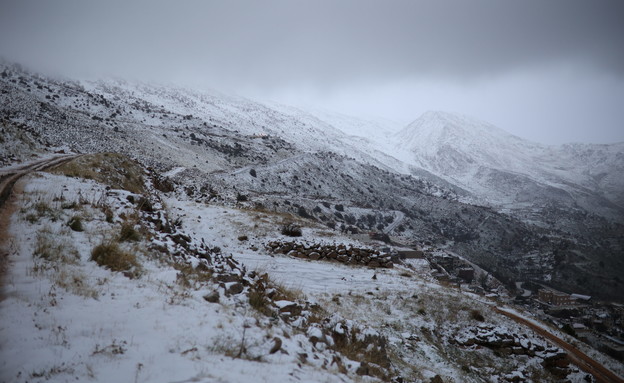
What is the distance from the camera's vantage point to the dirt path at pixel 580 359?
38.4ft

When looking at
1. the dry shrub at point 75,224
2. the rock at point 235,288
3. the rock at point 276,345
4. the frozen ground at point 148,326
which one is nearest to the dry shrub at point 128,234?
the frozen ground at point 148,326

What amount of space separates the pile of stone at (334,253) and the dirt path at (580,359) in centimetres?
714

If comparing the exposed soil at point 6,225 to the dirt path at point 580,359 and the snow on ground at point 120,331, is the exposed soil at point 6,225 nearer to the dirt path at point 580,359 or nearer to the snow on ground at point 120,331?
the snow on ground at point 120,331

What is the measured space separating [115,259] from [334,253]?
518 inches

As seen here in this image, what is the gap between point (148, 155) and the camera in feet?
170

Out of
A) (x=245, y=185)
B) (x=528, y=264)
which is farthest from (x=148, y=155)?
(x=528, y=264)

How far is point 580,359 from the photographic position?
12492mm

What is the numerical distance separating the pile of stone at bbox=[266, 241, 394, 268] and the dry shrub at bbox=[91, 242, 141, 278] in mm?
10594

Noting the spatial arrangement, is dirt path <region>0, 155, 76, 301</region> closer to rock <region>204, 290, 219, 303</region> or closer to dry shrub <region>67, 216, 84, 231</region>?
dry shrub <region>67, 216, 84, 231</region>

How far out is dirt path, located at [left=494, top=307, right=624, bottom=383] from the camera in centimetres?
1172

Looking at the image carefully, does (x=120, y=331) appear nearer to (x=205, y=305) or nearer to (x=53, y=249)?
(x=205, y=305)

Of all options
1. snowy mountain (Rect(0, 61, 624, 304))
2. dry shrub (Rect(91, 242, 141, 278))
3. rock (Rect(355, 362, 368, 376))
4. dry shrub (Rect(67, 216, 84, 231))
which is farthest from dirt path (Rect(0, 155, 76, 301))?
snowy mountain (Rect(0, 61, 624, 304))

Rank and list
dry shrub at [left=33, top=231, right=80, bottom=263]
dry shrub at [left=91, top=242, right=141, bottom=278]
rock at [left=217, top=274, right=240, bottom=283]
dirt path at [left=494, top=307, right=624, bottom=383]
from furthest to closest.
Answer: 1. dirt path at [left=494, top=307, right=624, bottom=383]
2. rock at [left=217, top=274, right=240, bottom=283]
3. dry shrub at [left=91, top=242, right=141, bottom=278]
4. dry shrub at [left=33, top=231, right=80, bottom=263]

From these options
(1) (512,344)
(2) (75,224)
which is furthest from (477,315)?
(2) (75,224)
